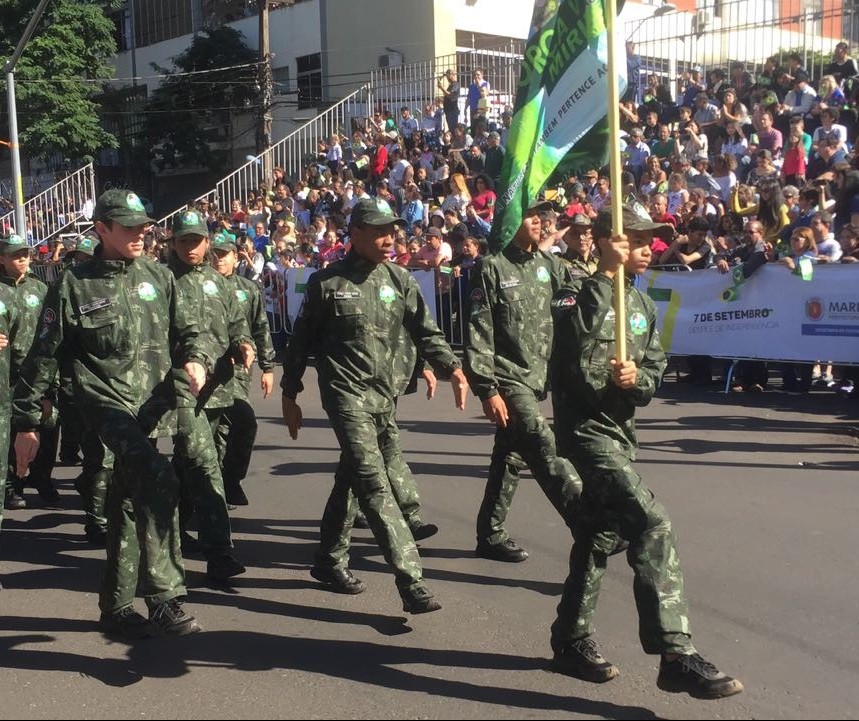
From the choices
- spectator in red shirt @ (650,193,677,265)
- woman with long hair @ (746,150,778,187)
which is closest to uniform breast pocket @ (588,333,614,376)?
spectator in red shirt @ (650,193,677,265)

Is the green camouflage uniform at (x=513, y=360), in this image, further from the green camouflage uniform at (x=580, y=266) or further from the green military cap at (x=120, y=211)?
the green military cap at (x=120, y=211)

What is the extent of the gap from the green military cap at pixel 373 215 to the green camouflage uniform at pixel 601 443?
3.99 feet

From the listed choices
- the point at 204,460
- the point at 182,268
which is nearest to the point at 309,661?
the point at 204,460

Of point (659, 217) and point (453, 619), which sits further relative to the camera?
point (659, 217)

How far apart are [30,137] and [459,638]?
35.2 metres

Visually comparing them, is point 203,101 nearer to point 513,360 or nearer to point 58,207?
point 58,207

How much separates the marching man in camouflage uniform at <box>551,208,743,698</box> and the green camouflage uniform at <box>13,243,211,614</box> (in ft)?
6.10

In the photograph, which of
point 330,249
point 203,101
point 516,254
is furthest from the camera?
point 203,101

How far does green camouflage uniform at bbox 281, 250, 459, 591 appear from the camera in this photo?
529 centimetres

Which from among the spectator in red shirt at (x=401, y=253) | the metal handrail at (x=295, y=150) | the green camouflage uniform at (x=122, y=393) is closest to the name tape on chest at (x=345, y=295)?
the green camouflage uniform at (x=122, y=393)

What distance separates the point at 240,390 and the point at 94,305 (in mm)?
2242

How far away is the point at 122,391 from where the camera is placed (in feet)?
16.6

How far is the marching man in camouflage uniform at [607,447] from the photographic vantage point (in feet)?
13.4

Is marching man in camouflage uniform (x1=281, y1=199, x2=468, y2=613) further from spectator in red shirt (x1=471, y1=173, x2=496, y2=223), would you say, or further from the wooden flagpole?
spectator in red shirt (x1=471, y1=173, x2=496, y2=223)
